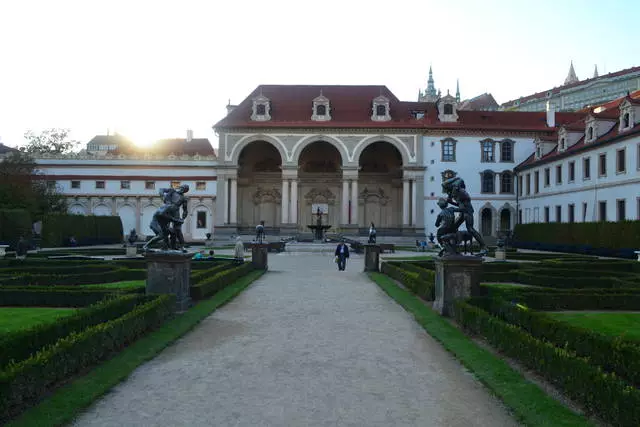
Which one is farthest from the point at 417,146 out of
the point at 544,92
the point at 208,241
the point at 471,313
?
the point at 544,92

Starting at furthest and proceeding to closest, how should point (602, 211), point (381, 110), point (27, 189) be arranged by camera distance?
point (381, 110), point (27, 189), point (602, 211)

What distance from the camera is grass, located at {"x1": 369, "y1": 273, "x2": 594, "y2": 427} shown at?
20.3 feet

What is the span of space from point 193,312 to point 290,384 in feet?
20.6

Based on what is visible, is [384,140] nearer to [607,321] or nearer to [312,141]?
[312,141]

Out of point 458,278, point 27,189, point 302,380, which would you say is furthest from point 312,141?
point 302,380

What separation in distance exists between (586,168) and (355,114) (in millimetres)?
24416

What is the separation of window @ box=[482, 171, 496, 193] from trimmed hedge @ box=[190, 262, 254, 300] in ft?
136

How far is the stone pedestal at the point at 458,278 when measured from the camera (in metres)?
13.1

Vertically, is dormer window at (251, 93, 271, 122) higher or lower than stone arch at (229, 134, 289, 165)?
higher

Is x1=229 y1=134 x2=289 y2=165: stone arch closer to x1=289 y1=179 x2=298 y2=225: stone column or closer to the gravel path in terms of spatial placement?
x1=289 y1=179 x2=298 y2=225: stone column

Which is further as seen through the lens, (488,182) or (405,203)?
(488,182)

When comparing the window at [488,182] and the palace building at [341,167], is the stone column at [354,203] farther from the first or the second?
the window at [488,182]

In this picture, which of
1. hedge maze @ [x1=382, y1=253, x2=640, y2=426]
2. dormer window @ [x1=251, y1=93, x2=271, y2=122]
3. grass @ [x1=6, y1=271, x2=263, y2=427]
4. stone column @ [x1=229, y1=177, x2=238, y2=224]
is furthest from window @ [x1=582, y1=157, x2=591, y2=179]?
grass @ [x1=6, y1=271, x2=263, y2=427]

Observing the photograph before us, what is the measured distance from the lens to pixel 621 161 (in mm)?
37969
